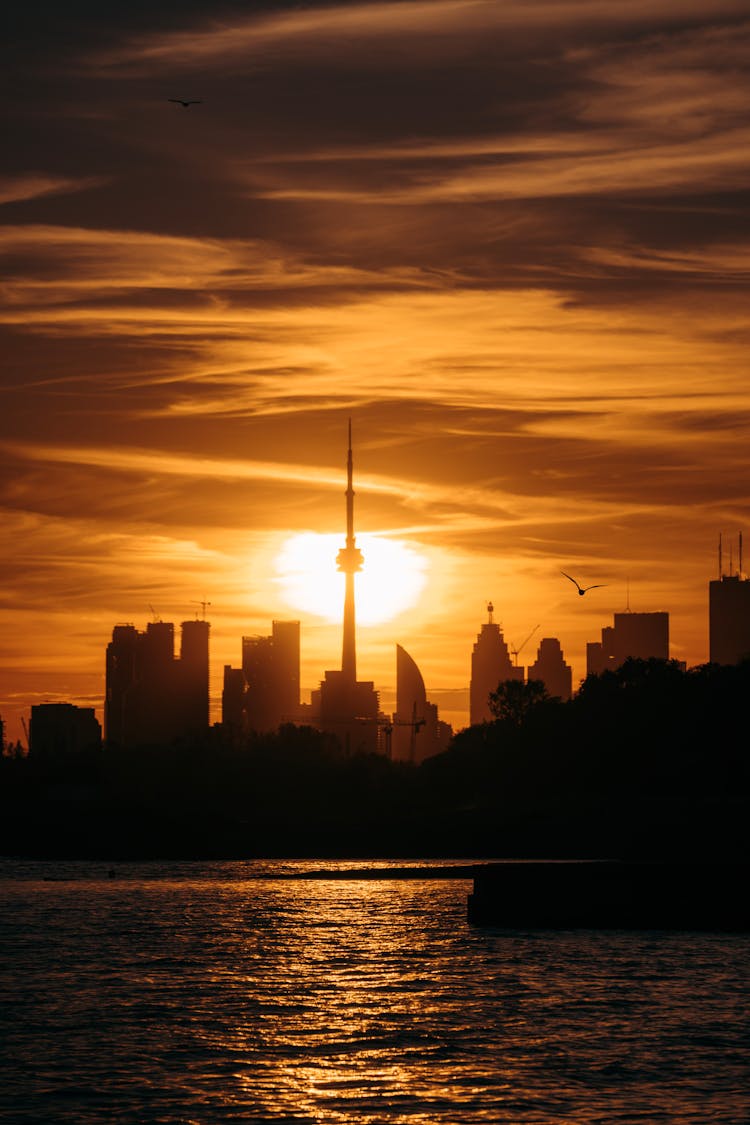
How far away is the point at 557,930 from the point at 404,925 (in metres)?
11.7

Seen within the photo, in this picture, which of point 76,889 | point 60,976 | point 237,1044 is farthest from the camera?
point 76,889

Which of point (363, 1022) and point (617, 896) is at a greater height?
point (617, 896)

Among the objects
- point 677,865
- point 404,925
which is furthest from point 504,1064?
point 677,865

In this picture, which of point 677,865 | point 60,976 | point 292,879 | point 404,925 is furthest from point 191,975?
point 292,879

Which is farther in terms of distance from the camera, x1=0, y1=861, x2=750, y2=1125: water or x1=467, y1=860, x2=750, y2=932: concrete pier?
x1=467, y1=860, x2=750, y2=932: concrete pier

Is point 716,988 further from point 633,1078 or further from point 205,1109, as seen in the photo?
point 205,1109

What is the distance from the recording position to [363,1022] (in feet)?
225

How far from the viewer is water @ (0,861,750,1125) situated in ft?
165

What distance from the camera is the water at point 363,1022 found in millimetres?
50406

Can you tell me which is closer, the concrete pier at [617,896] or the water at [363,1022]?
the water at [363,1022]

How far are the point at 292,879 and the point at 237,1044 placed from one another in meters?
116

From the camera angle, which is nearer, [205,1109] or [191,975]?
[205,1109]

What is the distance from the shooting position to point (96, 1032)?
66.2 meters

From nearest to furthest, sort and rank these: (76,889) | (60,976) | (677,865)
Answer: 1. (60,976)
2. (677,865)
3. (76,889)
